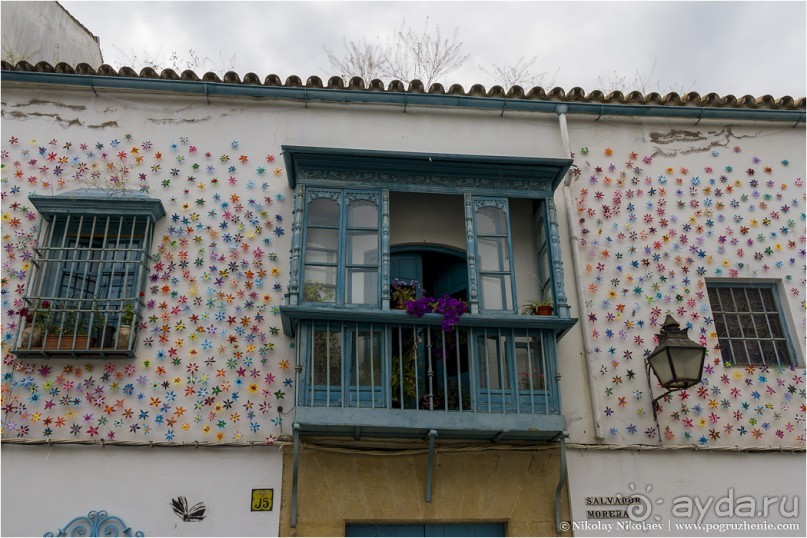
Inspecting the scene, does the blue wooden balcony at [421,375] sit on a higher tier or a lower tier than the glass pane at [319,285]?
lower

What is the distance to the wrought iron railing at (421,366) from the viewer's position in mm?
5250

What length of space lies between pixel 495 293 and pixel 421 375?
3.36 feet

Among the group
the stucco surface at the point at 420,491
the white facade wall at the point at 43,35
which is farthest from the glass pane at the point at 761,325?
the white facade wall at the point at 43,35

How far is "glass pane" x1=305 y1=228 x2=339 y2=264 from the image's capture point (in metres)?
5.75

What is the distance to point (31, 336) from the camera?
545cm

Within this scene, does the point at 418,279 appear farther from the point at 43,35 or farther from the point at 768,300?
the point at 43,35

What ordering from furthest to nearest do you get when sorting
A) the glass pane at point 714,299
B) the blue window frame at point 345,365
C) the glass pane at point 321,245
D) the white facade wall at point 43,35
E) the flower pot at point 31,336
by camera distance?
the white facade wall at point 43,35, the glass pane at point 714,299, the glass pane at point 321,245, the flower pot at point 31,336, the blue window frame at point 345,365

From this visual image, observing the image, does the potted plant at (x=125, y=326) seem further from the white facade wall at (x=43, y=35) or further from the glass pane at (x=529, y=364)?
the white facade wall at (x=43, y=35)

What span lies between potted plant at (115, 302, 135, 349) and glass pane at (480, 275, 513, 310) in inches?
121

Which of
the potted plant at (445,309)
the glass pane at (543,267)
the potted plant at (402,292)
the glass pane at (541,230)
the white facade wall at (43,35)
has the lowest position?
the potted plant at (445,309)

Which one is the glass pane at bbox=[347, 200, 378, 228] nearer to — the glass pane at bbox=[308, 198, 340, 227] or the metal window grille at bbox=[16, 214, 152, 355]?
the glass pane at bbox=[308, 198, 340, 227]

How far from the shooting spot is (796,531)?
5.59 meters

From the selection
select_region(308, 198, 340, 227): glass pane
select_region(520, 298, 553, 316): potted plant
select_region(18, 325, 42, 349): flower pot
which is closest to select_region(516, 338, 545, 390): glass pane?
select_region(520, 298, 553, 316): potted plant

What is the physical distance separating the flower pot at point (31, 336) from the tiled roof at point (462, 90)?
2685 mm
